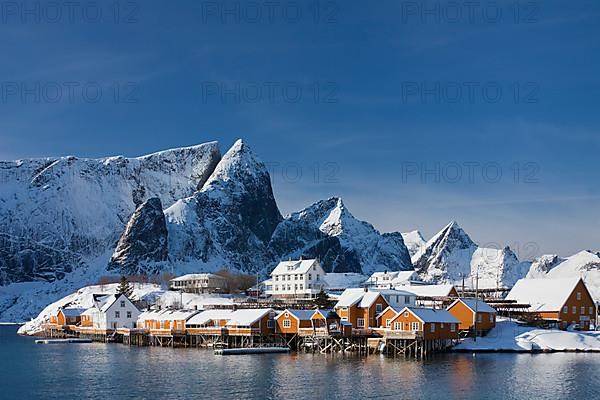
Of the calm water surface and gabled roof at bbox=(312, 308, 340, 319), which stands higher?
gabled roof at bbox=(312, 308, 340, 319)

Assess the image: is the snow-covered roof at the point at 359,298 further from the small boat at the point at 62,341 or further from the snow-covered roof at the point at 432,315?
the small boat at the point at 62,341

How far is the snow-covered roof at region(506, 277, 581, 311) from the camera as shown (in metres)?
102

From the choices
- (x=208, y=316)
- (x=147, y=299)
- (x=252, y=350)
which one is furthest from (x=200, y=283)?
(x=252, y=350)

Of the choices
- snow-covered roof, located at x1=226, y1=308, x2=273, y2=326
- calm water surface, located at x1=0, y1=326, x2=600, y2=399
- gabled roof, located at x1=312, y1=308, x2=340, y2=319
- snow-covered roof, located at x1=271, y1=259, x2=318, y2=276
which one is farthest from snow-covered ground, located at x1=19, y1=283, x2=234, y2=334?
calm water surface, located at x1=0, y1=326, x2=600, y2=399

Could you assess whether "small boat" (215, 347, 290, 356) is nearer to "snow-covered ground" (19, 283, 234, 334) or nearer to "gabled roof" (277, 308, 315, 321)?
"gabled roof" (277, 308, 315, 321)

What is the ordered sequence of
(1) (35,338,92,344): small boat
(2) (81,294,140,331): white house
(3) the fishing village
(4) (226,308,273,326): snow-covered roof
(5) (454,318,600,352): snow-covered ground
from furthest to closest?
(2) (81,294,140,331): white house → (1) (35,338,92,344): small boat → (4) (226,308,273,326): snow-covered roof → (3) the fishing village → (5) (454,318,600,352): snow-covered ground

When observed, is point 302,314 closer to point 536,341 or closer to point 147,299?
point 536,341

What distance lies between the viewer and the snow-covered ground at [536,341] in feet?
281

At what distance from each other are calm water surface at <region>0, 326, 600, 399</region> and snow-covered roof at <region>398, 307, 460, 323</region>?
15.3 ft

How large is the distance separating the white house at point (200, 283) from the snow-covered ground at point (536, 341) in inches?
3785

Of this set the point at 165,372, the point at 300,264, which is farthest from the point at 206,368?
the point at 300,264

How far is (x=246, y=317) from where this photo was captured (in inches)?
3787

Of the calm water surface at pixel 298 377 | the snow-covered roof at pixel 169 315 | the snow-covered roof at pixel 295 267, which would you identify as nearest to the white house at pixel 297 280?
the snow-covered roof at pixel 295 267

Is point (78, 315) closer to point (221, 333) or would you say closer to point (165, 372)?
point (221, 333)
